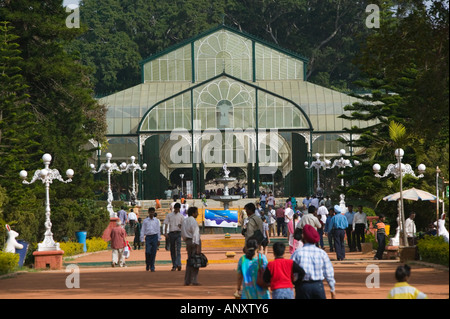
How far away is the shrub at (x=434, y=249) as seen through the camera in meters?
19.0

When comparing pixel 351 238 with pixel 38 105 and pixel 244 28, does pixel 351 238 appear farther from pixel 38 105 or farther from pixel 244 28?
pixel 244 28

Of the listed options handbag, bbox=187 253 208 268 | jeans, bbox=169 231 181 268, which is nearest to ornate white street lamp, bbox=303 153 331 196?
jeans, bbox=169 231 181 268

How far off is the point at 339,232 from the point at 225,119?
29024 millimetres

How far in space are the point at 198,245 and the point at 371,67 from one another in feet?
16.6

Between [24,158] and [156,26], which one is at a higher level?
[156,26]

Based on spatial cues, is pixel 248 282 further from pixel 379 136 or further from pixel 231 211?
pixel 231 211

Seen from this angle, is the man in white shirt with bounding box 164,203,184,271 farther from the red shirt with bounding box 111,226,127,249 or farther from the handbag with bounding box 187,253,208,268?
the red shirt with bounding box 111,226,127,249

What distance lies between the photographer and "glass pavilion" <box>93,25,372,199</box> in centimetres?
5191

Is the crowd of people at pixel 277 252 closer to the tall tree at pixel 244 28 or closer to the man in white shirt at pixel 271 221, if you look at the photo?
the man in white shirt at pixel 271 221

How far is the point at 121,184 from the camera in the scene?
62.9 m

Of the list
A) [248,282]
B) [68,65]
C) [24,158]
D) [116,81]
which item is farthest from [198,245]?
[116,81]

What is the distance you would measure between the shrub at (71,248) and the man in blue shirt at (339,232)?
8.04 meters

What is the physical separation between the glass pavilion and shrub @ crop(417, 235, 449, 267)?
2938cm

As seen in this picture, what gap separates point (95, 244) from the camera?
31.1 meters
